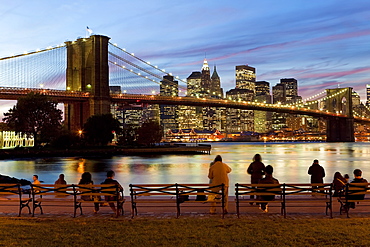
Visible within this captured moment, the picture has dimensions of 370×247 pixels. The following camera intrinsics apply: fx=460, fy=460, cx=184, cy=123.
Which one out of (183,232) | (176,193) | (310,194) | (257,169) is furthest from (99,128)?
(183,232)

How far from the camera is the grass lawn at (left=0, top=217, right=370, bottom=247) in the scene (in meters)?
7.19

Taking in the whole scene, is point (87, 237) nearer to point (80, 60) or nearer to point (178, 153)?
point (178, 153)

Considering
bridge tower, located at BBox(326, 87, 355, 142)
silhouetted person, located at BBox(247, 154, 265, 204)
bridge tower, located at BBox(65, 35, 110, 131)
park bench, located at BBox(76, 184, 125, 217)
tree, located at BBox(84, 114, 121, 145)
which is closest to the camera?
park bench, located at BBox(76, 184, 125, 217)

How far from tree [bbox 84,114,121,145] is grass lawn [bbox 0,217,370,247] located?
5320 cm

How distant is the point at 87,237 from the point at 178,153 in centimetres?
6356

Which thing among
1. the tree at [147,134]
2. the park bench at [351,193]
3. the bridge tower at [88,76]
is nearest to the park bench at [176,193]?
the park bench at [351,193]

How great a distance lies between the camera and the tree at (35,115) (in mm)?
58281

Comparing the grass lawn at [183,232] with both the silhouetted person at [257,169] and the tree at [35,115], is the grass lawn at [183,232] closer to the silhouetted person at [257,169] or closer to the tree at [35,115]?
the silhouetted person at [257,169]

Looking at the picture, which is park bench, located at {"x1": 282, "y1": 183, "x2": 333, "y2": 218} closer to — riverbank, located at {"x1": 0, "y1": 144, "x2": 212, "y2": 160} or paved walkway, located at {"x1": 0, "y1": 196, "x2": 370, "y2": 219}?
paved walkway, located at {"x1": 0, "y1": 196, "x2": 370, "y2": 219}

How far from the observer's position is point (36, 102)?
58281mm

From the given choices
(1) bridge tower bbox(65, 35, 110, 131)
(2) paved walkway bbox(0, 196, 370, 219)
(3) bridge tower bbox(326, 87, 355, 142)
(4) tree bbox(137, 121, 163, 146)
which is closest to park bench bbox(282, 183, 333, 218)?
(2) paved walkway bbox(0, 196, 370, 219)

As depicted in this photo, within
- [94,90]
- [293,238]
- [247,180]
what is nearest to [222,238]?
[293,238]

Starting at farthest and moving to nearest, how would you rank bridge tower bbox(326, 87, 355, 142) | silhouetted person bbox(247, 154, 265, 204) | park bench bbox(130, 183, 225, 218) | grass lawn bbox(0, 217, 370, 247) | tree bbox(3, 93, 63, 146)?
1. bridge tower bbox(326, 87, 355, 142)
2. tree bbox(3, 93, 63, 146)
3. silhouetted person bbox(247, 154, 265, 204)
4. park bench bbox(130, 183, 225, 218)
5. grass lawn bbox(0, 217, 370, 247)

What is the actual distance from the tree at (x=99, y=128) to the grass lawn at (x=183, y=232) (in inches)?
2095
